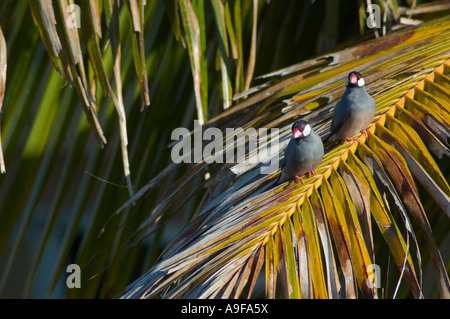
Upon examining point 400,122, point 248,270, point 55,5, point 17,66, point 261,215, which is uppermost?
point 17,66

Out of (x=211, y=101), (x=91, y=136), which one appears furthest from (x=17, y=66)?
(x=211, y=101)

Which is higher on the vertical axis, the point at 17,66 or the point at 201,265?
the point at 17,66

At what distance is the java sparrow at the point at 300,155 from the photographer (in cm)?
178

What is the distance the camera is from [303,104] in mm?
2121

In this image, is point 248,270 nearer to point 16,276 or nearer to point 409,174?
point 409,174

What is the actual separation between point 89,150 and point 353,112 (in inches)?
48.6

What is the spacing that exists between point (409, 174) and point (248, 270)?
564mm

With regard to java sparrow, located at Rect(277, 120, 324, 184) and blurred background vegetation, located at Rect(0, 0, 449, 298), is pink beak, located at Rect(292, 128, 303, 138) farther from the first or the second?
blurred background vegetation, located at Rect(0, 0, 449, 298)

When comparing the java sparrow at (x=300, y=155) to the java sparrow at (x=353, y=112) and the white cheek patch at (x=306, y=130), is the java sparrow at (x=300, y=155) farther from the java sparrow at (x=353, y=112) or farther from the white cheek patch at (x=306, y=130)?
the java sparrow at (x=353, y=112)

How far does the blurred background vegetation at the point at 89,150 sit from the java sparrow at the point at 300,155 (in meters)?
0.61

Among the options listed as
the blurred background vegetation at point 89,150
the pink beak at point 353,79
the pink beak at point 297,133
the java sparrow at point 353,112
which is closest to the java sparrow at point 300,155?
the pink beak at point 297,133

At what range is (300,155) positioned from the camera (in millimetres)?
1759

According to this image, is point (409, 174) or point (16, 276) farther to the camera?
point (16, 276)

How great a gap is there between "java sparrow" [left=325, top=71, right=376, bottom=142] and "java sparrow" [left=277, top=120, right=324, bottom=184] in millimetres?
104
